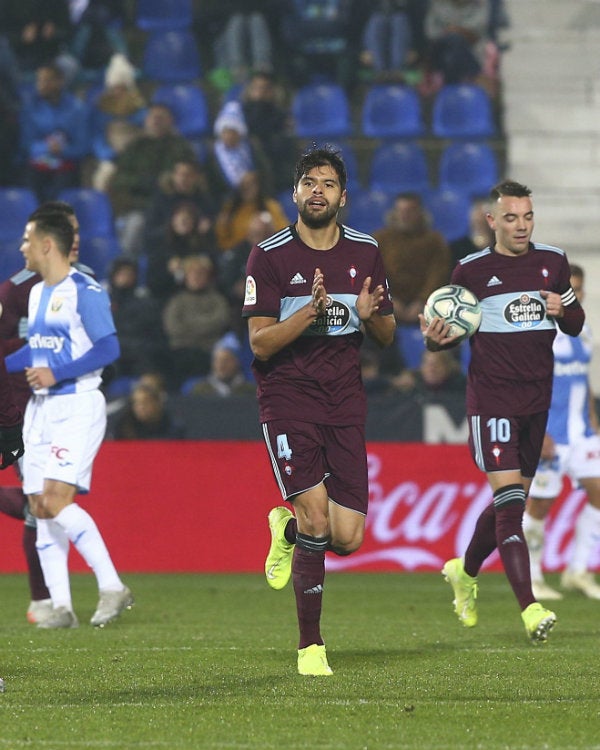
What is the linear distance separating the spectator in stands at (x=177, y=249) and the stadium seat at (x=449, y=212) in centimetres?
326

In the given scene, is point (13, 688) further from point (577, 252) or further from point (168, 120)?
point (577, 252)

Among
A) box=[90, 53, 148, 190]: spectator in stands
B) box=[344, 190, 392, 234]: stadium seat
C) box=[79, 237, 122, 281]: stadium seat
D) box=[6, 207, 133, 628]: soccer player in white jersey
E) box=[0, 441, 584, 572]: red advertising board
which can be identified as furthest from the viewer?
box=[90, 53, 148, 190]: spectator in stands

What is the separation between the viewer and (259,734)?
494 cm

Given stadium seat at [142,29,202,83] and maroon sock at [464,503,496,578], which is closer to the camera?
maroon sock at [464,503,496,578]

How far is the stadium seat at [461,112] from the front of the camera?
754 inches

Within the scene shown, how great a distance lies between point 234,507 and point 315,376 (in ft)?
21.7

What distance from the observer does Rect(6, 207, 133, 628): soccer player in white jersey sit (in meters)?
8.52

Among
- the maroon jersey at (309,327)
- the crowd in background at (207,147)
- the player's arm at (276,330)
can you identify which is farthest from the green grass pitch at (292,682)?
the crowd in background at (207,147)

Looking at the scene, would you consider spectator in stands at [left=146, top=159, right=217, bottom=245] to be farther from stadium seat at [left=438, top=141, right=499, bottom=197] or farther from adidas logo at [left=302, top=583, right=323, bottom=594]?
adidas logo at [left=302, top=583, right=323, bottom=594]

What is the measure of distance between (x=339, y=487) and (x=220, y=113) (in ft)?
40.0

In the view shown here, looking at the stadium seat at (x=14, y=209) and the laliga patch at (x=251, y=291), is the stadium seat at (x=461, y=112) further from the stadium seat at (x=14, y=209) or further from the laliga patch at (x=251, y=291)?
the laliga patch at (x=251, y=291)

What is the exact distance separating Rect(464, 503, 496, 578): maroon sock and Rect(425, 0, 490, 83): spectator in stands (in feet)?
40.0

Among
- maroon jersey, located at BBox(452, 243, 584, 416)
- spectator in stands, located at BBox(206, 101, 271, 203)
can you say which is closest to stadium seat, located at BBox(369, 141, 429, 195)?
spectator in stands, located at BBox(206, 101, 271, 203)

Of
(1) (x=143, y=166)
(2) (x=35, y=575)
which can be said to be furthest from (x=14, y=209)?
(2) (x=35, y=575)
